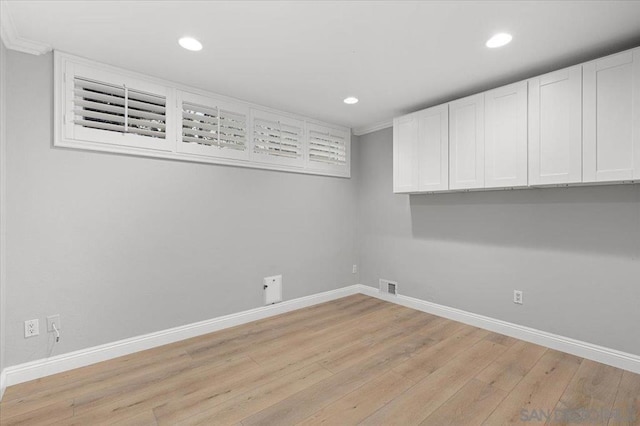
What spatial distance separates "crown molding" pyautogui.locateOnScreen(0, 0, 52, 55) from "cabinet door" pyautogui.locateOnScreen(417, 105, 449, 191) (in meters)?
3.43

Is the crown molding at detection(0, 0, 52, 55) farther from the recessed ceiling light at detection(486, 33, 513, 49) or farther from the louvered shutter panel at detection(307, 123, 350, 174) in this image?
the recessed ceiling light at detection(486, 33, 513, 49)

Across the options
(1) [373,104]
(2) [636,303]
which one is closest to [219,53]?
(1) [373,104]

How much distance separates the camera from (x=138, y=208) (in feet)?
8.82

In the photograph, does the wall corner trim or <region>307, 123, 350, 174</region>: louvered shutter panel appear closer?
the wall corner trim

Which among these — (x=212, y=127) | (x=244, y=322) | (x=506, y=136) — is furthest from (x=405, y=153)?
(x=244, y=322)

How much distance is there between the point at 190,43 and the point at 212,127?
1.00 m

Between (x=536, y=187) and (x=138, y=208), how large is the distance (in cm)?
362

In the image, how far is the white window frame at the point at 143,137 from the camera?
2.33 meters

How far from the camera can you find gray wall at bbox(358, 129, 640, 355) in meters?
2.38

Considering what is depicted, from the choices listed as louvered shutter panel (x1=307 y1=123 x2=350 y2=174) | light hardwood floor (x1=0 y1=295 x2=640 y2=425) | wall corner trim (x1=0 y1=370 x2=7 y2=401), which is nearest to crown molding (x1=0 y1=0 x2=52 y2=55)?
wall corner trim (x1=0 y1=370 x2=7 y2=401)

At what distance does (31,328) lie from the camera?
2215 millimetres

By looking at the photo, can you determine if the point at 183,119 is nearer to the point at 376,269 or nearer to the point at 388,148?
the point at 388,148

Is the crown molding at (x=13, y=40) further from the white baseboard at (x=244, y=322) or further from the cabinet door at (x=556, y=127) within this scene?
the cabinet door at (x=556, y=127)

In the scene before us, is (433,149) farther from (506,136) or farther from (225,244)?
(225,244)
